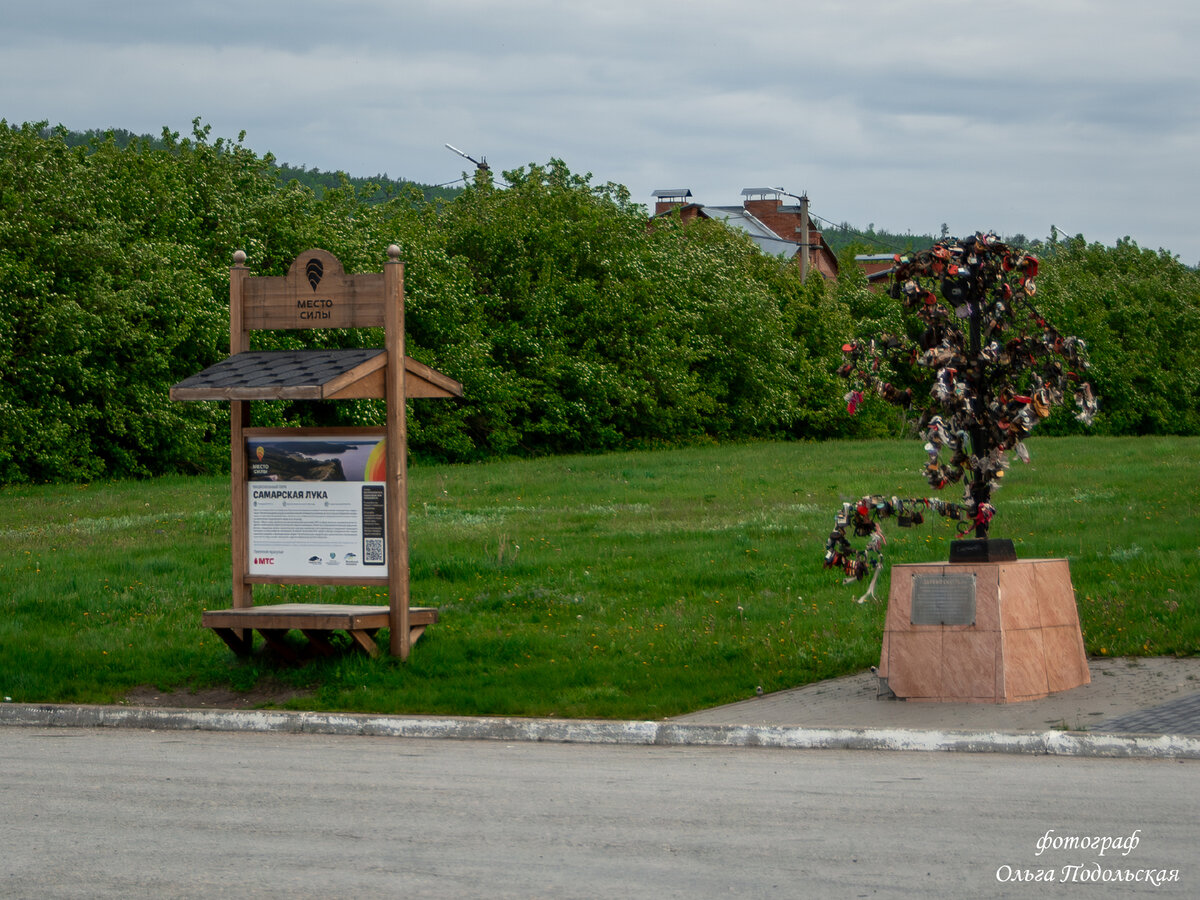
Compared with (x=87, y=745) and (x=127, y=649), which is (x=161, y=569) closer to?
(x=127, y=649)

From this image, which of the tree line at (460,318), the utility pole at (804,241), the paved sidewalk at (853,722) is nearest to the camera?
the paved sidewalk at (853,722)

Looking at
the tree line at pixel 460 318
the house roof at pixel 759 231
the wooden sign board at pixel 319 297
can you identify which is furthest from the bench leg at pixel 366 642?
the house roof at pixel 759 231

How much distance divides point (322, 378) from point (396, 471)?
1.01m

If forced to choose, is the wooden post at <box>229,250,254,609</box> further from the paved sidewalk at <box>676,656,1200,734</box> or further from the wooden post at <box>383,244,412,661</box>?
the paved sidewalk at <box>676,656,1200,734</box>

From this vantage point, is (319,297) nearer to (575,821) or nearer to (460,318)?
(575,821)

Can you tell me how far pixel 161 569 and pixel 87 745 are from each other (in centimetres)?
701

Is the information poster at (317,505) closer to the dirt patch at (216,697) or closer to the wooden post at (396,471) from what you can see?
the wooden post at (396,471)

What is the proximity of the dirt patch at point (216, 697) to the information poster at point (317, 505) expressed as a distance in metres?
0.97

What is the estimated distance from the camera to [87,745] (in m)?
8.95

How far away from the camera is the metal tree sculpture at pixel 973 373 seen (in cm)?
963

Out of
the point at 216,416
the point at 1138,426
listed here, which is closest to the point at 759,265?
the point at 1138,426

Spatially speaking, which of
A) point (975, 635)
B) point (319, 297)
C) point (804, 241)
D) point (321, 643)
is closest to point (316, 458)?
point (319, 297)

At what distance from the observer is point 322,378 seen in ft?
33.7

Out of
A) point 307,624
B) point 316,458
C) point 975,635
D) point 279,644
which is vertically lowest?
point 279,644
